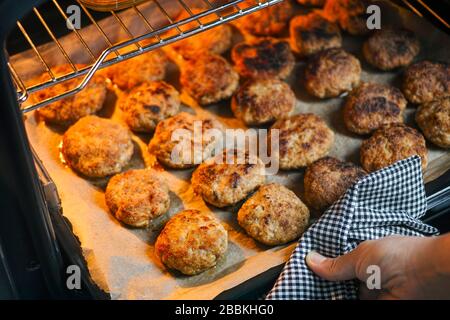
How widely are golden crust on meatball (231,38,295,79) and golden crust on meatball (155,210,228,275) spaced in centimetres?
87

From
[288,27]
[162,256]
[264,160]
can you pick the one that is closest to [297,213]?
[264,160]

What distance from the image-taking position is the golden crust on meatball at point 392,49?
2705 millimetres

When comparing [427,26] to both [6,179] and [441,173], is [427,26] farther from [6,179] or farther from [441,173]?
[6,179]

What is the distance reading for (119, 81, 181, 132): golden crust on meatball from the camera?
250 cm

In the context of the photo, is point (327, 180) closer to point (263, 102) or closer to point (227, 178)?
point (227, 178)

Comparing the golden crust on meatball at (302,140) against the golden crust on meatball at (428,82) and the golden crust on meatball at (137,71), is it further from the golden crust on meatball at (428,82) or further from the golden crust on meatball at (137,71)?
the golden crust on meatball at (137,71)

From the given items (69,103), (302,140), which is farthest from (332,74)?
(69,103)

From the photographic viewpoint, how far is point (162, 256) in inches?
81.3

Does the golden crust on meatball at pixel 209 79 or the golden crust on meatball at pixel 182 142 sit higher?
the golden crust on meatball at pixel 209 79

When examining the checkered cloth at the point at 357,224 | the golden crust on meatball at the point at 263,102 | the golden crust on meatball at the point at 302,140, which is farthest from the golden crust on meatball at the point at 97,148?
the checkered cloth at the point at 357,224

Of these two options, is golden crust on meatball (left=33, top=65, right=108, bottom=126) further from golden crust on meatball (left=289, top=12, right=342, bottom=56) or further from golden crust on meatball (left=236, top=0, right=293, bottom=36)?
golden crust on meatball (left=289, top=12, right=342, bottom=56)

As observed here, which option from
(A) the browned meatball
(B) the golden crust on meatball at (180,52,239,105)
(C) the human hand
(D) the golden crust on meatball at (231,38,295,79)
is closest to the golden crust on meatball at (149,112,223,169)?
(B) the golden crust on meatball at (180,52,239,105)

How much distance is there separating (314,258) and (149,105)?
3.24 ft

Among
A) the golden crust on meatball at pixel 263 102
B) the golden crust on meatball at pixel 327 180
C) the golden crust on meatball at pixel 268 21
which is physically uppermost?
the golden crust on meatball at pixel 268 21
